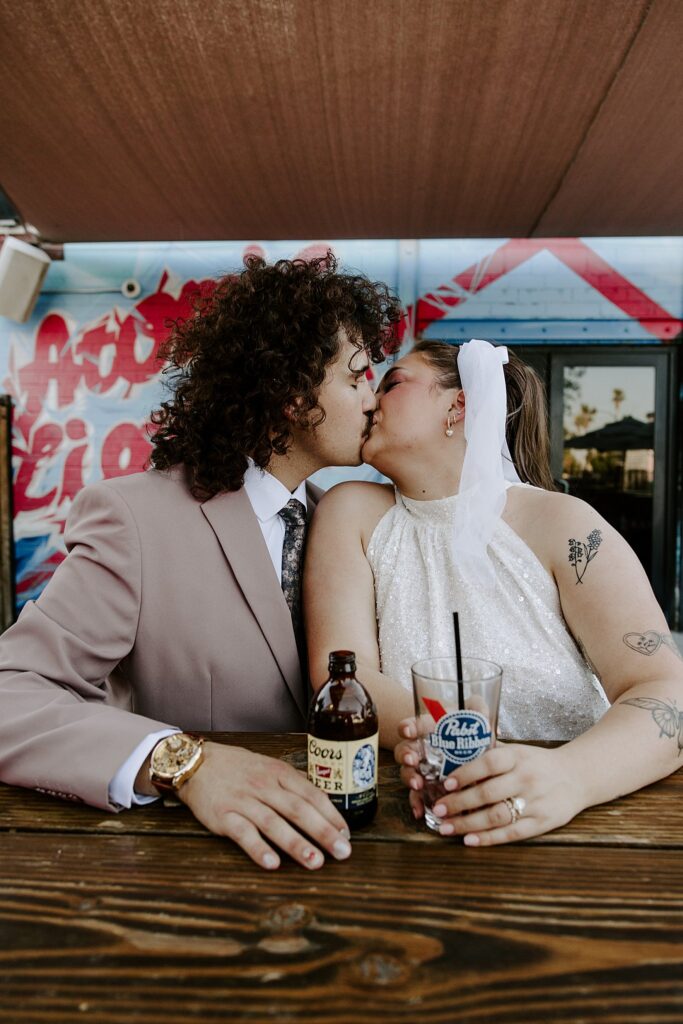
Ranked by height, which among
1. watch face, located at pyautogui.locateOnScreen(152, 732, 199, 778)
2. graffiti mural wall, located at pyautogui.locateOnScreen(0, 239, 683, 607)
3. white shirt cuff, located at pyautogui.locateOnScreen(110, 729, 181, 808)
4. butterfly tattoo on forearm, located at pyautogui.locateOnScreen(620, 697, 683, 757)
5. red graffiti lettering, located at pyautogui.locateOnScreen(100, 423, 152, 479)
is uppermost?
graffiti mural wall, located at pyautogui.locateOnScreen(0, 239, 683, 607)

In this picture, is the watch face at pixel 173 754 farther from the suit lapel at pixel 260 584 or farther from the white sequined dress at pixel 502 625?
the white sequined dress at pixel 502 625

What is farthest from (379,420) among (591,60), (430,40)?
(591,60)

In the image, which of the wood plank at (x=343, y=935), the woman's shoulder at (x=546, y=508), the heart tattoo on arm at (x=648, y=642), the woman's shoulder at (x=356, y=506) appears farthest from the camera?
the woman's shoulder at (x=356, y=506)

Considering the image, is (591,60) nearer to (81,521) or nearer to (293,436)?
(293,436)

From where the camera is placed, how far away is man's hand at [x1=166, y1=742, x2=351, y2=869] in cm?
85

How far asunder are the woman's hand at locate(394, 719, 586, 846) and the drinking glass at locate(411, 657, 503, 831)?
17mm

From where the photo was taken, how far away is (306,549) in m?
1.75

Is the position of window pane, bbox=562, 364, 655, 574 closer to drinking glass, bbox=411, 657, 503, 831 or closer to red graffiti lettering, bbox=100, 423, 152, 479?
red graffiti lettering, bbox=100, 423, 152, 479

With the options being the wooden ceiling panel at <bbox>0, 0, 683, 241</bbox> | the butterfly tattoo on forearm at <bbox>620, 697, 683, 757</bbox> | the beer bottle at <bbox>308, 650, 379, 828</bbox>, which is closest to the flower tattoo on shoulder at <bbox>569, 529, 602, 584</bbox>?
the butterfly tattoo on forearm at <bbox>620, 697, 683, 757</bbox>

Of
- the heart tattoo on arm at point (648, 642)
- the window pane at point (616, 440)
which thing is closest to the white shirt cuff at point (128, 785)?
the heart tattoo on arm at point (648, 642)

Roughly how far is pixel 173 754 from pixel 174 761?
0.01 m

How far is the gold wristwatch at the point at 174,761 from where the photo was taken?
991 mm

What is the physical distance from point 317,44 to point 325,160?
94 cm

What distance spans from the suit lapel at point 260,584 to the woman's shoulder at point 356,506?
27cm
